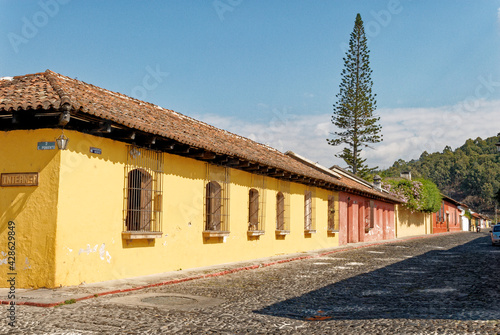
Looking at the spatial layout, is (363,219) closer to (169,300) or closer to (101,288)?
(101,288)

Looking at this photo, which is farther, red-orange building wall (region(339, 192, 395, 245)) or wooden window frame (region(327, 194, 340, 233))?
red-orange building wall (region(339, 192, 395, 245))

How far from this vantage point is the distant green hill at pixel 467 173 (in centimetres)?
10669

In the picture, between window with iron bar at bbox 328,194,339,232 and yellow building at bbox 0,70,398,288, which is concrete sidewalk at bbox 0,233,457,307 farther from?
window with iron bar at bbox 328,194,339,232

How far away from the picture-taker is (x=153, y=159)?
1187cm

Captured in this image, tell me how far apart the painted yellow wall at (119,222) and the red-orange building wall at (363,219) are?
11.0 metres

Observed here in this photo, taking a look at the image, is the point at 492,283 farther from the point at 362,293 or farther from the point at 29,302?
the point at 29,302

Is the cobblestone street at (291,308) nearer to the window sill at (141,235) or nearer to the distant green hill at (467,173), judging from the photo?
the window sill at (141,235)

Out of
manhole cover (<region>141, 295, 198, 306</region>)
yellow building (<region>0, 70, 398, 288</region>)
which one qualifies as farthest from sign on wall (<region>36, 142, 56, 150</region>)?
manhole cover (<region>141, 295, 198, 306</region>)

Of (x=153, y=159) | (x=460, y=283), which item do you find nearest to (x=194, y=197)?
(x=153, y=159)

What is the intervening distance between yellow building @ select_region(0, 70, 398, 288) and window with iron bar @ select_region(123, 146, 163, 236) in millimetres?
25

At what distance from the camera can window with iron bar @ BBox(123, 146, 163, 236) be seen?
453 inches

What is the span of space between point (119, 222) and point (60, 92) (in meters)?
3.08

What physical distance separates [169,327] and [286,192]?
13680 mm

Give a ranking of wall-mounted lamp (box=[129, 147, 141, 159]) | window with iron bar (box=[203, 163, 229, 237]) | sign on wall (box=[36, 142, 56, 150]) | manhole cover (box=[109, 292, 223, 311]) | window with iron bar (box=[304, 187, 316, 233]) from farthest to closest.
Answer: window with iron bar (box=[304, 187, 316, 233]) → window with iron bar (box=[203, 163, 229, 237]) → wall-mounted lamp (box=[129, 147, 141, 159]) → sign on wall (box=[36, 142, 56, 150]) → manhole cover (box=[109, 292, 223, 311])
